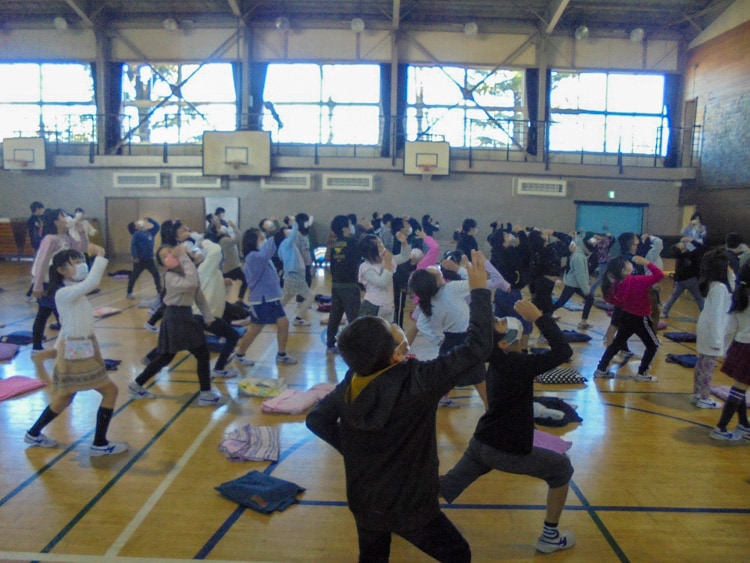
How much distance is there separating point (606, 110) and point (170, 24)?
12.0m

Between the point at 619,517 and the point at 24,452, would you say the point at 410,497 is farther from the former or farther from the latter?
the point at 24,452

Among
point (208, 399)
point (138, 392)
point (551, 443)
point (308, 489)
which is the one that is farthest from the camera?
point (138, 392)

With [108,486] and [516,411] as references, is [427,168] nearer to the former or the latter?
[108,486]

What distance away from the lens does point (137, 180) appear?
17.3 meters

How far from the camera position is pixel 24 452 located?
4250 millimetres

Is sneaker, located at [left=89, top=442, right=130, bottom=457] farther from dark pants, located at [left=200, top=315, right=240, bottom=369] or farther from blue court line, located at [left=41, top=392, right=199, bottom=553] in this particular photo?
dark pants, located at [left=200, top=315, right=240, bottom=369]

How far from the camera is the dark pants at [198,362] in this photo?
5.06 metres

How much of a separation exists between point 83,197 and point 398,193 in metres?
8.87

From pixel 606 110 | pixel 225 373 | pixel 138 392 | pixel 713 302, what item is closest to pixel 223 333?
pixel 225 373

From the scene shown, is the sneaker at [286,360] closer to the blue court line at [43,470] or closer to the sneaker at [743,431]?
the blue court line at [43,470]

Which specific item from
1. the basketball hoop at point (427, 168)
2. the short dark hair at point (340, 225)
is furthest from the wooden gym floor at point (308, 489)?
the basketball hoop at point (427, 168)

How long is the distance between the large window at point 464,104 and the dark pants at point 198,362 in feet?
42.6

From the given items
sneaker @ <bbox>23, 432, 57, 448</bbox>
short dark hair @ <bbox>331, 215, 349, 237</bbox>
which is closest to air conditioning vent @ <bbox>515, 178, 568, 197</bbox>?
short dark hair @ <bbox>331, 215, 349, 237</bbox>

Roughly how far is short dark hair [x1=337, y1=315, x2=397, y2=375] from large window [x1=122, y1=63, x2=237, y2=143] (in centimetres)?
1607
